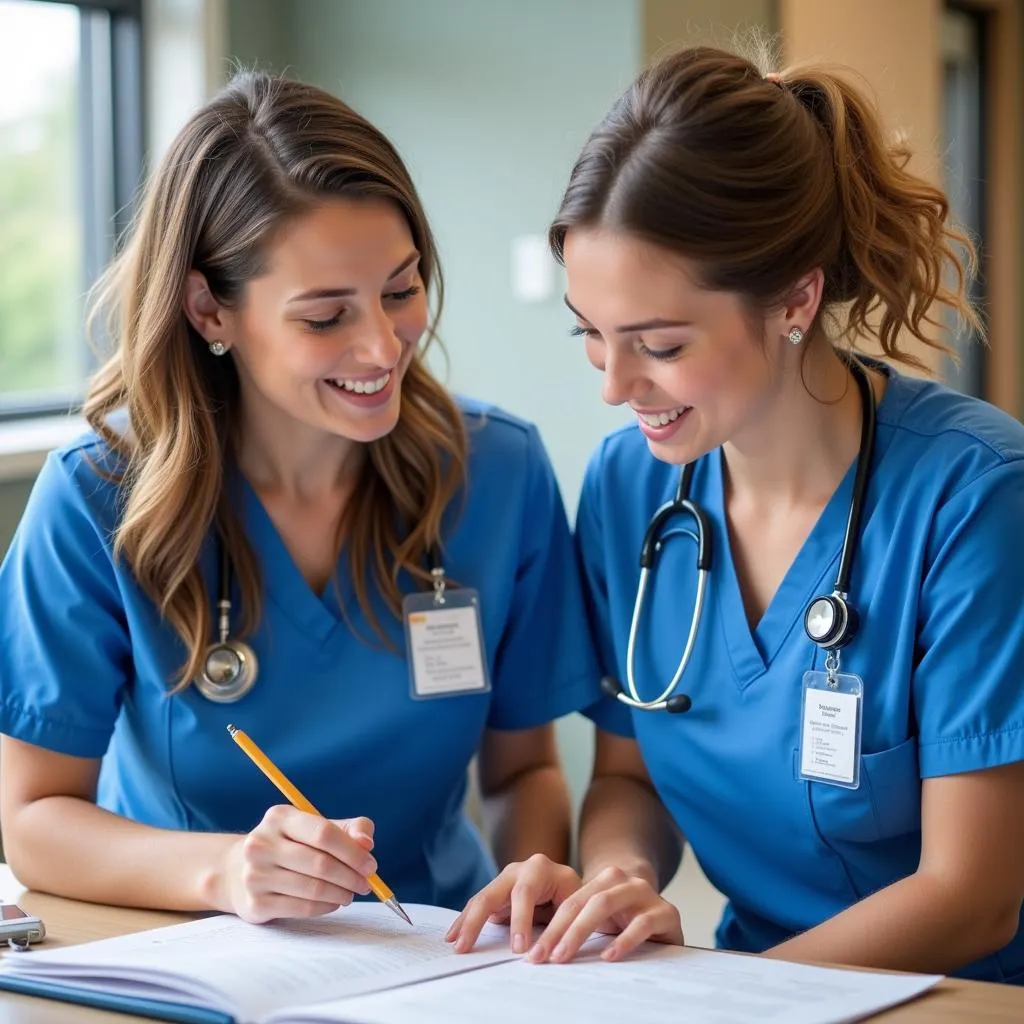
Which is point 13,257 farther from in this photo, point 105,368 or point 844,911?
point 844,911

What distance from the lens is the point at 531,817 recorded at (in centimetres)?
175

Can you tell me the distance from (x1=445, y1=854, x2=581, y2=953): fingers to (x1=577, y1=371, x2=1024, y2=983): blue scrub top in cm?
28

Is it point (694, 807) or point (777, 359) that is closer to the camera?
point (777, 359)

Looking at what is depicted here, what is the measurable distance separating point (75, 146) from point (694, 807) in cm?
239

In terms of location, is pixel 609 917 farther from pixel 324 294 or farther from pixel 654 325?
pixel 324 294

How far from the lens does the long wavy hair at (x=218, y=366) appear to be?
5.40ft

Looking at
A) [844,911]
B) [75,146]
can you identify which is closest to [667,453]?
[844,911]

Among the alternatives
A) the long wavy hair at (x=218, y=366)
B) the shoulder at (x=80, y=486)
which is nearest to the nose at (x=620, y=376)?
the long wavy hair at (x=218, y=366)

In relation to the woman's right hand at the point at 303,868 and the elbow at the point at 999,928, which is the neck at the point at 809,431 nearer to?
the elbow at the point at 999,928

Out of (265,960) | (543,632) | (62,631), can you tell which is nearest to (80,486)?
(62,631)

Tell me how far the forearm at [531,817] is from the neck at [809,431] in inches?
17.3

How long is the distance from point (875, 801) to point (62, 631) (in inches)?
33.6

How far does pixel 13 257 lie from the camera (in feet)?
10.9

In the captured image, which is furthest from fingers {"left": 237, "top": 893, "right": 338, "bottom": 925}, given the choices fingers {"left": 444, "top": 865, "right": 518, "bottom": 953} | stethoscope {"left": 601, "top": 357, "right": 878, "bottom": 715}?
stethoscope {"left": 601, "top": 357, "right": 878, "bottom": 715}
